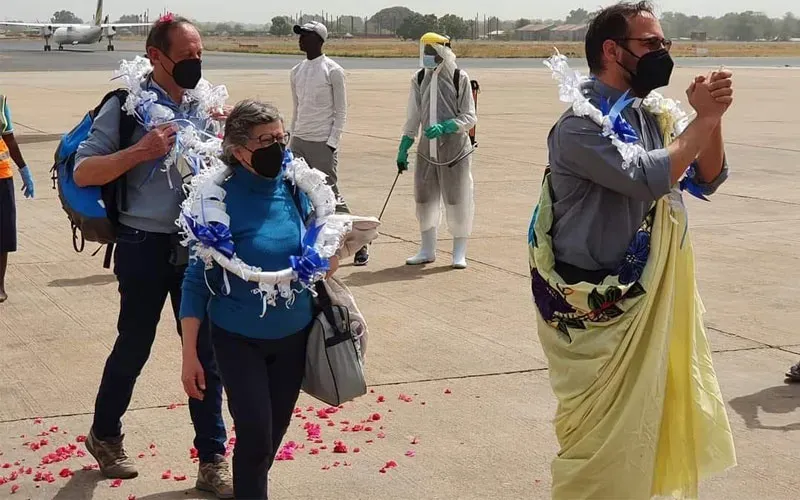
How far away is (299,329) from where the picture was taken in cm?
401

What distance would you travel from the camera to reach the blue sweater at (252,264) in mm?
3934

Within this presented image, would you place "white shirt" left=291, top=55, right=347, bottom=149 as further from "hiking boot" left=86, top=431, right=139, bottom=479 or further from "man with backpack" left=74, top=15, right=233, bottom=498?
"hiking boot" left=86, top=431, right=139, bottom=479

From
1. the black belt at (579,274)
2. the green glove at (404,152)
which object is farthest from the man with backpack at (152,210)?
the green glove at (404,152)

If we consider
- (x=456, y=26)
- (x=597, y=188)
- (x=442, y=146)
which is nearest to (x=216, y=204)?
(x=597, y=188)

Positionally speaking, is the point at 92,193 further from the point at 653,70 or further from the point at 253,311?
the point at 653,70

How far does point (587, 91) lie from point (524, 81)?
3864 centimetres

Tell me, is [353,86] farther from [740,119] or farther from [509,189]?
[509,189]

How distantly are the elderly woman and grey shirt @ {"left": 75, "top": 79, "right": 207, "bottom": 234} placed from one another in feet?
2.47

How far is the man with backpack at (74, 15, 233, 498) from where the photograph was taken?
461 cm

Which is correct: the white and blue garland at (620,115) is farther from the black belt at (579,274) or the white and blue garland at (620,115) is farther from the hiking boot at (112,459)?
the hiking boot at (112,459)

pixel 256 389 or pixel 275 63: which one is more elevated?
pixel 256 389

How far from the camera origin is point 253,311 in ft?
12.9

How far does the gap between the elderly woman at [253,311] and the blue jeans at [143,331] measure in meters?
0.70

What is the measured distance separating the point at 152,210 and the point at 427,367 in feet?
8.03
